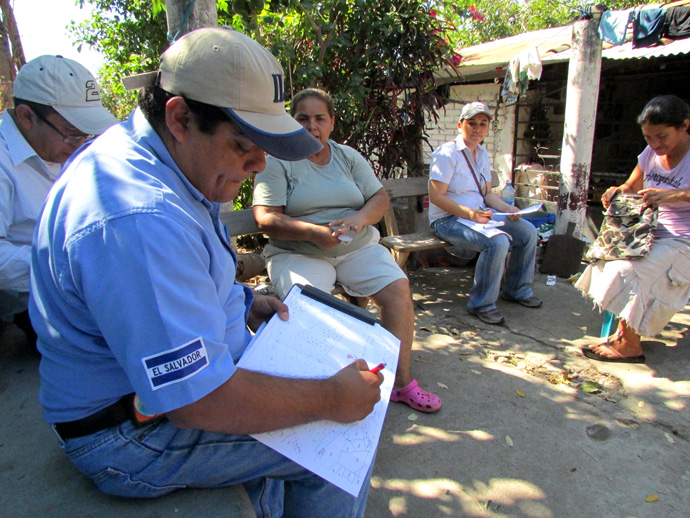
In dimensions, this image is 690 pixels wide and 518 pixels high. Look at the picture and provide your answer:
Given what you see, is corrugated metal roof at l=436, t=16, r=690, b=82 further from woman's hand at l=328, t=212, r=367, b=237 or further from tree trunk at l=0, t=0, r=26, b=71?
tree trunk at l=0, t=0, r=26, b=71

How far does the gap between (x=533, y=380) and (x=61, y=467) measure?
8.88ft

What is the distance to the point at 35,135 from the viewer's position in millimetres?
2240

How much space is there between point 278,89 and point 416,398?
2.09 metres

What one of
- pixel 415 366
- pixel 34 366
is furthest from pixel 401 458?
pixel 34 366

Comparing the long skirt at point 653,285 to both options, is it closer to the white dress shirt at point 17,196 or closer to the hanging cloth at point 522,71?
the white dress shirt at point 17,196

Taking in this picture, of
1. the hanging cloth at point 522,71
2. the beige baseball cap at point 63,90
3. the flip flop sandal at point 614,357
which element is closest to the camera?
the beige baseball cap at point 63,90

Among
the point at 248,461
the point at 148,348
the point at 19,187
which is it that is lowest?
the point at 248,461

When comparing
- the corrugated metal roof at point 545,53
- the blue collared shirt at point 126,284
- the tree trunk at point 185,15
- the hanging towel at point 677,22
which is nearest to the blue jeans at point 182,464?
the blue collared shirt at point 126,284

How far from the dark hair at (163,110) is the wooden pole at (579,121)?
5.07 m

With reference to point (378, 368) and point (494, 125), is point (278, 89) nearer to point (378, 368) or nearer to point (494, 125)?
point (378, 368)

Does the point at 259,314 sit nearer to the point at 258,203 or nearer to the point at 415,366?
the point at 258,203

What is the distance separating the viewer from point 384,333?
5.69 feet

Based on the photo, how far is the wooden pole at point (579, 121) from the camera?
5.23 m

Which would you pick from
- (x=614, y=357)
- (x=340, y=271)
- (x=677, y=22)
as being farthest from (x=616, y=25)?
(x=340, y=271)
